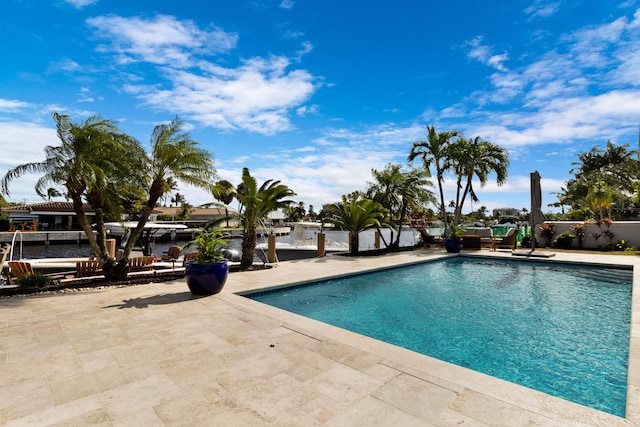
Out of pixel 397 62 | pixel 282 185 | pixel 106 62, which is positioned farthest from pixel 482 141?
pixel 106 62

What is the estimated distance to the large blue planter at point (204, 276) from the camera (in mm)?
7602

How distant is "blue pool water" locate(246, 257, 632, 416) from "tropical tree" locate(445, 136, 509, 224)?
10302 millimetres

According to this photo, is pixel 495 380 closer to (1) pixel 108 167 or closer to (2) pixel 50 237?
(1) pixel 108 167

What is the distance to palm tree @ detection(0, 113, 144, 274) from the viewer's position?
8688 mm

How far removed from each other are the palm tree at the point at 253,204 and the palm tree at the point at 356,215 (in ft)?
16.1

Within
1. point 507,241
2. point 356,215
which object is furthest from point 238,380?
point 507,241

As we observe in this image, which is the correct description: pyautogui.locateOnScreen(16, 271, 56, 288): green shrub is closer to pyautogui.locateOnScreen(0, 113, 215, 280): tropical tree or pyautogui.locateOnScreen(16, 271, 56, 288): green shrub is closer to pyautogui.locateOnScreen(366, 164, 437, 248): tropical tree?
pyautogui.locateOnScreen(0, 113, 215, 280): tropical tree

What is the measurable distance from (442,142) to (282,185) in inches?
537

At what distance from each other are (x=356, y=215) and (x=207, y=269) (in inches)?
394

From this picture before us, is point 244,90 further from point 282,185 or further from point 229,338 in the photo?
point 229,338

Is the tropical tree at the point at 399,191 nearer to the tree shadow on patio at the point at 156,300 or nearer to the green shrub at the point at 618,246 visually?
the green shrub at the point at 618,246

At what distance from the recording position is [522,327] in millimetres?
6184

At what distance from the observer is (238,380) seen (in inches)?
139

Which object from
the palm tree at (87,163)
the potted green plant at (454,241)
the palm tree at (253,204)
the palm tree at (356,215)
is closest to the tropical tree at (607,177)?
the potted green plant at (454,241)
